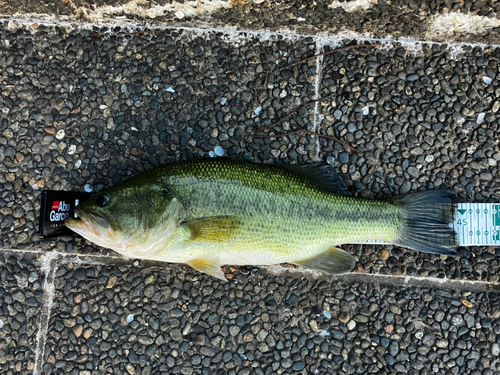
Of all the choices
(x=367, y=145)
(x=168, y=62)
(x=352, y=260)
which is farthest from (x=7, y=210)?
(x=367, y=145)

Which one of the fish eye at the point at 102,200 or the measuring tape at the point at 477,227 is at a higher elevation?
the measuring tape at the point at 477,227

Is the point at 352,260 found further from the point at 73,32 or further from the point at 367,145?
the point at 73,32

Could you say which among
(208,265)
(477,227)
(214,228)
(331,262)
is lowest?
(208,265)

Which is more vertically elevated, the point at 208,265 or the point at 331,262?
the point at 331,262

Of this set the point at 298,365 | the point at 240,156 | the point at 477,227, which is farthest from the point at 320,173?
the point at 298,365

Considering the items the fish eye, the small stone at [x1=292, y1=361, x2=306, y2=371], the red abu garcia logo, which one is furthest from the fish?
the small stone at [x1=292, y1=361, x2=306, y2=371]

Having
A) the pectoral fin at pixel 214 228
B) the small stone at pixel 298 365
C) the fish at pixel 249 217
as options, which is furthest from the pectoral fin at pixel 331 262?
the small stone at pixel 298 365

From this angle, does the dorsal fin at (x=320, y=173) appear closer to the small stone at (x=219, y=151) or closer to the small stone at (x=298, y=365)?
the small stone at (x=219, y=151)

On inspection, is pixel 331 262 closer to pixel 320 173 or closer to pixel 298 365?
pixel 320 173
